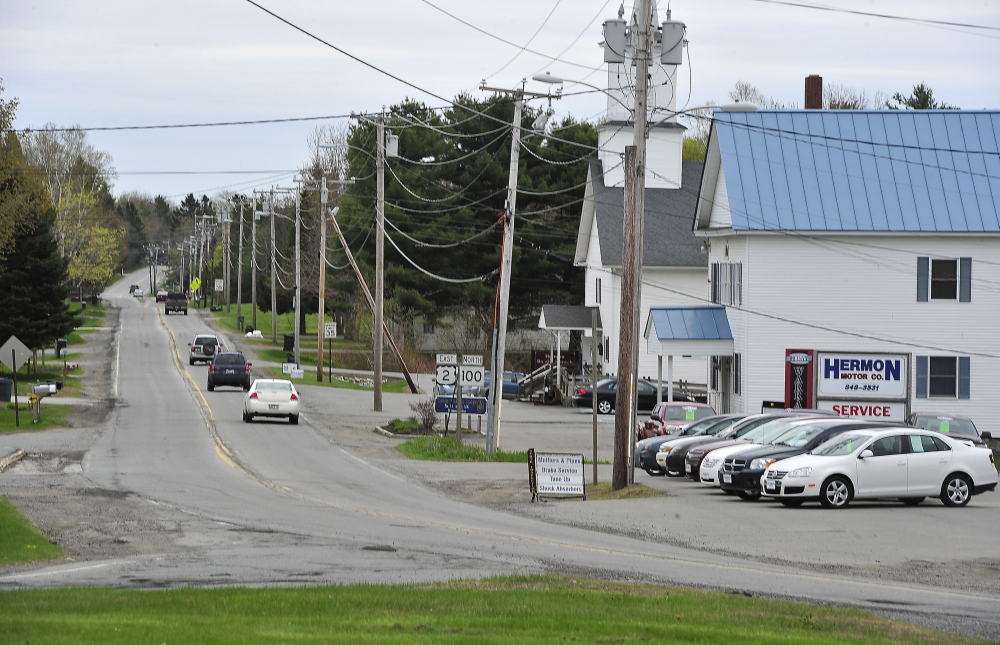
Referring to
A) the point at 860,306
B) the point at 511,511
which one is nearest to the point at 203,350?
the point at 860,306

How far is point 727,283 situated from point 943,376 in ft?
25.5

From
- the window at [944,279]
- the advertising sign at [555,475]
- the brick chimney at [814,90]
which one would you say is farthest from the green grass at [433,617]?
the brick chimney at [814,90]

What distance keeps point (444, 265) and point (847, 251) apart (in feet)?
124

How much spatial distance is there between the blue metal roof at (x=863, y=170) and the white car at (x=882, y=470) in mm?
17353

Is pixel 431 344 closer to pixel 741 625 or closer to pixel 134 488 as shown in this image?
pixel 134 488

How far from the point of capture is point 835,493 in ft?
71.6

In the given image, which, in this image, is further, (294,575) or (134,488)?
(134,488)

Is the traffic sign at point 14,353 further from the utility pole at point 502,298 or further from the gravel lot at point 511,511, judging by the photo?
the utility pole at point 502,298

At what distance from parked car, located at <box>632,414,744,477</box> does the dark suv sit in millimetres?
27509

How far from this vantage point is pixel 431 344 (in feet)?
271

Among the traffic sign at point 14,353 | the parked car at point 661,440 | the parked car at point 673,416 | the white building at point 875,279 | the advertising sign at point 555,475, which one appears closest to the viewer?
the advertising sign at point 555,475

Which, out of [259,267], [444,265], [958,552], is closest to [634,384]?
[958,552]

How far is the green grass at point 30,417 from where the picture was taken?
37463 millimetres

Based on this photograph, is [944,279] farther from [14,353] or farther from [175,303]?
[175,303]
